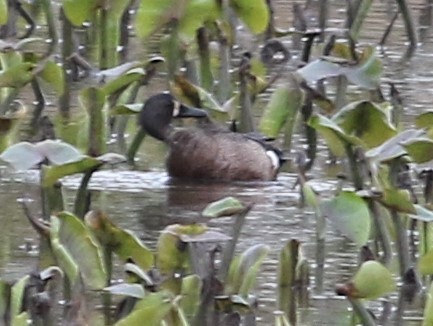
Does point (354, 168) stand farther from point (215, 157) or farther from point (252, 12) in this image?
point (215, 157)

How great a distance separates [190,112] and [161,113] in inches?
6.4

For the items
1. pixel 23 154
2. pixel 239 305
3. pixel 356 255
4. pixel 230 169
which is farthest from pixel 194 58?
pixel 239 305

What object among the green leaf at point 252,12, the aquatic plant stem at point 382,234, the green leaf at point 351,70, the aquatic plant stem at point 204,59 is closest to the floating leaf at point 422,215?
the aquatic plant stem at point 382,234

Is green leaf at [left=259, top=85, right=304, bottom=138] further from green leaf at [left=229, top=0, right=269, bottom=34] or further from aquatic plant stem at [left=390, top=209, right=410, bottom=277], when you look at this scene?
aquatic plant stem at [left=390, top=209, right=410, bottom=277]

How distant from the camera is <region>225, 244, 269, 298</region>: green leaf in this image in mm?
3855

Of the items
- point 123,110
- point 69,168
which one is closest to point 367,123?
point 69,168

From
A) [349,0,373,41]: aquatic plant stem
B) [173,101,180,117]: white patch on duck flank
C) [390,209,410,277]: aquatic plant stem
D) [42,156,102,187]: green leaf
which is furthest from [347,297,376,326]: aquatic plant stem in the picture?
[349,0,373,41]: aquatic plant stem

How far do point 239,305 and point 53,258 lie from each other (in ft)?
1.65

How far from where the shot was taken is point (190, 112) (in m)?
6.09

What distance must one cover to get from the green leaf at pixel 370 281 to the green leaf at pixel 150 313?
404mm

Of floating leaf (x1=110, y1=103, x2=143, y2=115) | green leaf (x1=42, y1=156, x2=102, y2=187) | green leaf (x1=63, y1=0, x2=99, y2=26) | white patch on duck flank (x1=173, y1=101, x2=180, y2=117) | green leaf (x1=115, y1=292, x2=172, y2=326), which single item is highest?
green leaf (x1=63, y1=0, x2=99, y2=26)

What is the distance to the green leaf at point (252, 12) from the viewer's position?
558 cm

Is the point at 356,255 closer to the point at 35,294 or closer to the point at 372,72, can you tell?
the point at 372,72

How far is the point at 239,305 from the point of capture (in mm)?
3711
